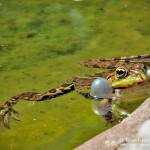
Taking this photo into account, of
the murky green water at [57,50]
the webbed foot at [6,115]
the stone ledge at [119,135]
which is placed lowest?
the webbed foot at [6,115]

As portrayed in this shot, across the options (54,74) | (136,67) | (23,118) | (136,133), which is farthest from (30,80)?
(136,133)

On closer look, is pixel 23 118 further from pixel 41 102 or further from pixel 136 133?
pixel 136 133

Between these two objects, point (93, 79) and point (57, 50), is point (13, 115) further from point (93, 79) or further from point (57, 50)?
point (57, 50)

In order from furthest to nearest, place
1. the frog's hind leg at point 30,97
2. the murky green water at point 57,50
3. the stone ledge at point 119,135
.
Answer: the frog's hind leg at point 30,97, the murky green water at point 57,50, the stone ledge at point 119,135

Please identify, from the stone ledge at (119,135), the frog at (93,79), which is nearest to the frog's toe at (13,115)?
the frog at (93,79)

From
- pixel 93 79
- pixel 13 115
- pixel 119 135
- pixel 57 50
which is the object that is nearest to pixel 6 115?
pixel 13 115

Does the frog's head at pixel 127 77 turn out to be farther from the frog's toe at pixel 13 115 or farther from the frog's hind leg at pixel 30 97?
the frog's toe at pixel 13 115
